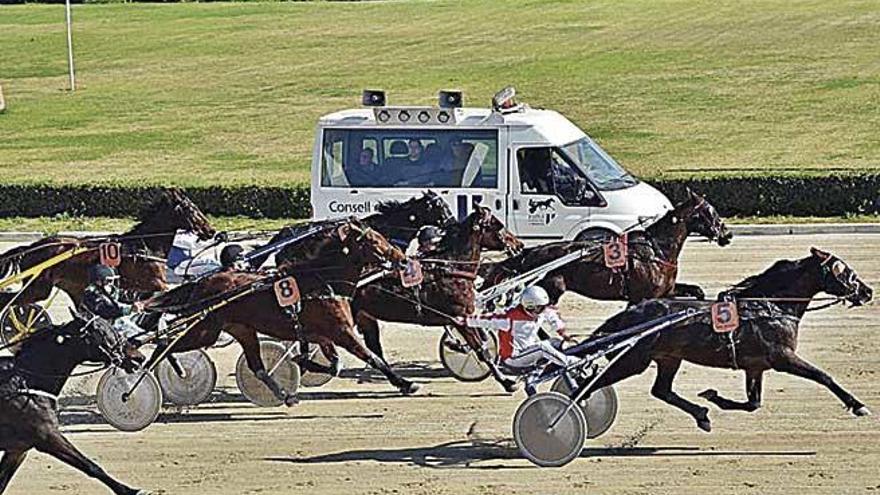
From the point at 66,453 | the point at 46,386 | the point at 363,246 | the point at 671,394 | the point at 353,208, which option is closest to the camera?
the point at 66,453

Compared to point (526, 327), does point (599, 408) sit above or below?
below

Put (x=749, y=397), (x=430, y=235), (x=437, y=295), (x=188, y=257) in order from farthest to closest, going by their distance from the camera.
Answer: (x=188, y=257)
(x=430, y=235)
(x=437, y=295)
(x=749, y=397)

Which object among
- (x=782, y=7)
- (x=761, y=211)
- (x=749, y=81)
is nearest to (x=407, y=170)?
(x=761, y=211)

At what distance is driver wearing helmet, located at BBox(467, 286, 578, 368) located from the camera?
1177 centimetres

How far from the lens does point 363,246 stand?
13.2 metres

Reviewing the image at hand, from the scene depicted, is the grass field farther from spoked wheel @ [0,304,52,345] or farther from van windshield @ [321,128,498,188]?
spoked wheel @ [0,304,52,345]

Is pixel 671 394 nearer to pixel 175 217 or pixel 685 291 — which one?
pixel 685 291

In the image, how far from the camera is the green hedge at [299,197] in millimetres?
25469

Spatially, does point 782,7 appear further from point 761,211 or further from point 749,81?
point 761,211

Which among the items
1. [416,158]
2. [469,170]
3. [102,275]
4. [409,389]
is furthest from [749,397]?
[416,158]

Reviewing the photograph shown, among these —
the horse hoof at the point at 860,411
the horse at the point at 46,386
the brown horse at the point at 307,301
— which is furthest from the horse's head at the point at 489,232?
the horse at the point at 46,386

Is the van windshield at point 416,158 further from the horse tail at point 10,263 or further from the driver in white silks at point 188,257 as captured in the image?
the horse tail at point 10,263

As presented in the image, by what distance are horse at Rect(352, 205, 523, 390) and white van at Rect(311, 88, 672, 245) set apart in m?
5.76

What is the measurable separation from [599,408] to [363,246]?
261 centimetres
